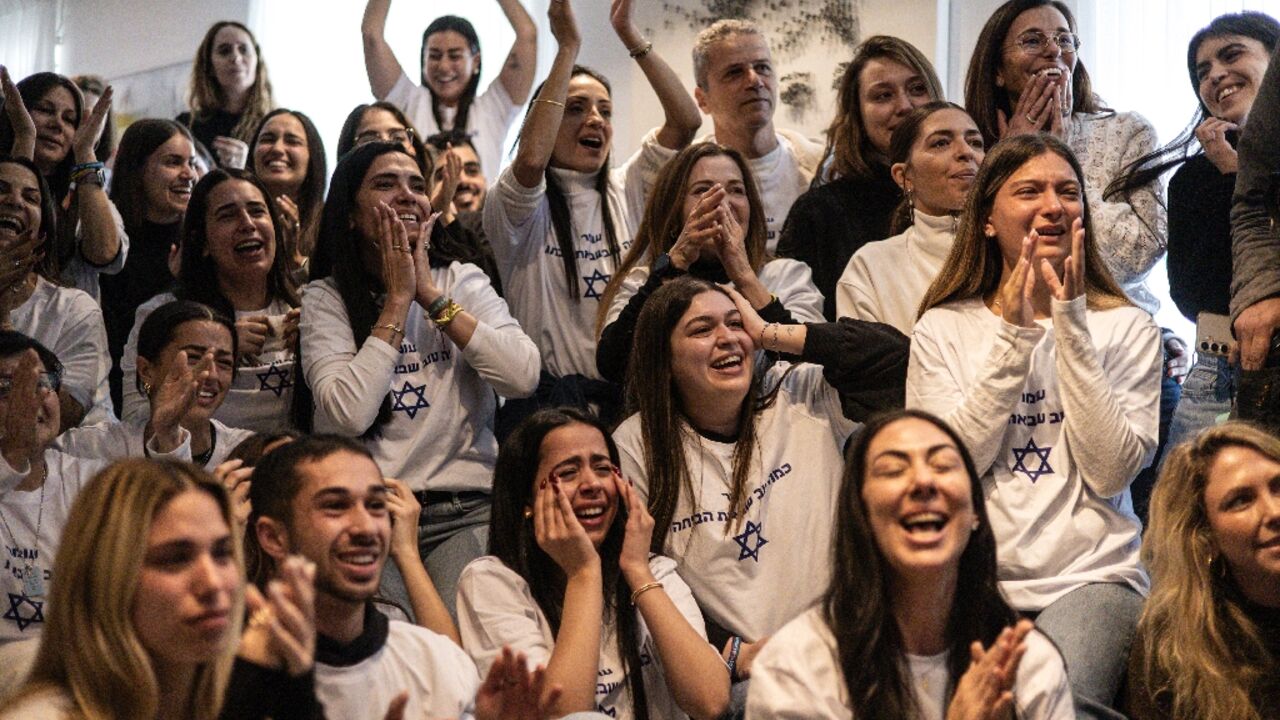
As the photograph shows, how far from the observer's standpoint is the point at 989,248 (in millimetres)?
3361

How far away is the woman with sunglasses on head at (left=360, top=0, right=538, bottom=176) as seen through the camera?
534 cm

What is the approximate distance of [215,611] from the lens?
2307mm

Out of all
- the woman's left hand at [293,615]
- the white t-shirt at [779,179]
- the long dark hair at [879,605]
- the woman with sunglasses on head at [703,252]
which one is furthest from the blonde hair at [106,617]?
the white t-shirt at [779,179]

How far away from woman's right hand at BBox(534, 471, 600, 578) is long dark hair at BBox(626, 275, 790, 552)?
311 millimetres

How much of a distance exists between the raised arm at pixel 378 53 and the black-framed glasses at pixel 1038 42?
7.14ft

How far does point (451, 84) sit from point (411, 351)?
73.9 inches

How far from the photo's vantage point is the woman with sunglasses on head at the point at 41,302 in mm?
3994

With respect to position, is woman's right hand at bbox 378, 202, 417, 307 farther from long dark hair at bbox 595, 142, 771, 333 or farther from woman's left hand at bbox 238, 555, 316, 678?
woman's left hand at bbox 238, 555, 316, 678

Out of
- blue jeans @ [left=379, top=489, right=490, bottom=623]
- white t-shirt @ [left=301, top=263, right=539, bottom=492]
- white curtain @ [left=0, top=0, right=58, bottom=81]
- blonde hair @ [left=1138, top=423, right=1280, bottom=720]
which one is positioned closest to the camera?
blonde hair @ [left=1138, top=423, right=1280, bottom=720]

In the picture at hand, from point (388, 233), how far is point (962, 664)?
1.80 metres

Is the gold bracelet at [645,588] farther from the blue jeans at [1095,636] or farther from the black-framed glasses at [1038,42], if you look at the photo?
the black-framed glasses at [1038,42]

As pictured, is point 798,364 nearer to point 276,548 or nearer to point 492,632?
point 492,632

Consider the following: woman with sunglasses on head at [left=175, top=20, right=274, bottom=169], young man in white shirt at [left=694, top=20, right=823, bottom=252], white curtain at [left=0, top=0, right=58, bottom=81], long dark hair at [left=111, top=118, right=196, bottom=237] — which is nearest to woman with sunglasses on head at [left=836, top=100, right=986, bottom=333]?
young man in white shirt at [left=694, top=20, right=823, bottom=252]

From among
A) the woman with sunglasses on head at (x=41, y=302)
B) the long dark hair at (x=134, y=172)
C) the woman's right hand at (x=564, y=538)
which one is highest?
the long dark hair at (x=134, y=172)
